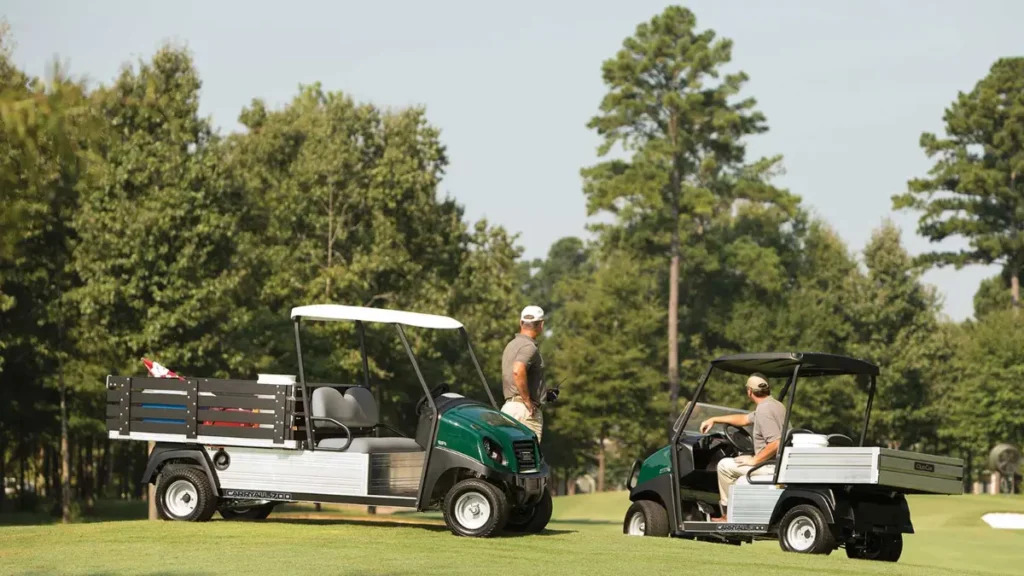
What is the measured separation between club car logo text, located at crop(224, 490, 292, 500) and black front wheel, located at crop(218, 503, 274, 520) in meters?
1.12

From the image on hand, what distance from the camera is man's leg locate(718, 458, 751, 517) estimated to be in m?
14.9

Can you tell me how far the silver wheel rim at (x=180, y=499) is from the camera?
49.9ft

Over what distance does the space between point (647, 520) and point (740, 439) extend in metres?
1.33

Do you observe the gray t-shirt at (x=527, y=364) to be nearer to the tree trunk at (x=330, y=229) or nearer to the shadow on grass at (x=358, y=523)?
the shadow on grass at (x=358, y=523)

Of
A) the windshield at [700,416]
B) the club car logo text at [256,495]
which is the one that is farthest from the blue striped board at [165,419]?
the windshield at [700,416]

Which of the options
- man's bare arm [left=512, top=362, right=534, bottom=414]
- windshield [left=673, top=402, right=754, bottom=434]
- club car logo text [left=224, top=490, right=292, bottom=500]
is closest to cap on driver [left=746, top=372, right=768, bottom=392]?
windshield [left=673, top=402, right=754, bottom=434]

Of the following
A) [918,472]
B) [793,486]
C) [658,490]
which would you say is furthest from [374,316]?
[918,472]

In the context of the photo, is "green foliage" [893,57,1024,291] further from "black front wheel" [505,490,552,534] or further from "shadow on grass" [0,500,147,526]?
"black front wheel" [505,490,552,534]

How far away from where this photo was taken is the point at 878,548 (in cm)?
1498

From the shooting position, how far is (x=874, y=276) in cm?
6431

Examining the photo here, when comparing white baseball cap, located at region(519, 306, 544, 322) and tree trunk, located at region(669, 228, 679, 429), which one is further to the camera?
tree trunk, located at region(669, 228, 679, 429)

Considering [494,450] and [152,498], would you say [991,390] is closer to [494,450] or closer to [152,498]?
[152,498]

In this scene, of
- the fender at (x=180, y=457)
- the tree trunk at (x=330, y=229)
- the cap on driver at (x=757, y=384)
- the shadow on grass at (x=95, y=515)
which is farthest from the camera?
the tree trunk at (x=330, y=229)

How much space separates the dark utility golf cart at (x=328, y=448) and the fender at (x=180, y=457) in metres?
0.01
